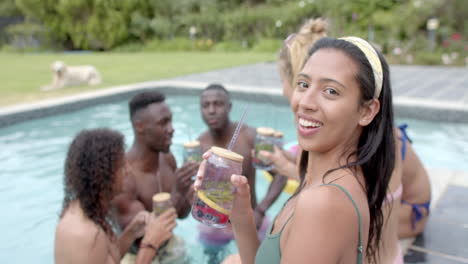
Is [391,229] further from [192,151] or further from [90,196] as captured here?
[90,196]

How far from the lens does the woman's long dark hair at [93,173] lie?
91.6 inches

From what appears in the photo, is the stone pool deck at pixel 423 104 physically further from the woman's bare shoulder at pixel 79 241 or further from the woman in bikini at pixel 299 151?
the woman's bare shoulder at pixel 79 241

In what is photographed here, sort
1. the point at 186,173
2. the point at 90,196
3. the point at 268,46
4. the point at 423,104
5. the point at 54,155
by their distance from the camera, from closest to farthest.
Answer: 1. the point at 90,196
2. the point at 186,173
3. the point at 54,155
4. the point at 423,104
5. the point at 268,46

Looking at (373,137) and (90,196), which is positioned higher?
(373,137)

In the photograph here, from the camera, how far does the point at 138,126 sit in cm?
337

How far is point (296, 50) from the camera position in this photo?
9.17 feet

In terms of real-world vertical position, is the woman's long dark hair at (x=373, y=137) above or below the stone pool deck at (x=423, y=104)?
above

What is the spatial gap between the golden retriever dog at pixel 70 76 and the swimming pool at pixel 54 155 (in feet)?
8.41

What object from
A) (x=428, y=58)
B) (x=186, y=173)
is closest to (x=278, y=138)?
(x=186, y=173)

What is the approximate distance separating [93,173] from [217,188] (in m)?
1.01

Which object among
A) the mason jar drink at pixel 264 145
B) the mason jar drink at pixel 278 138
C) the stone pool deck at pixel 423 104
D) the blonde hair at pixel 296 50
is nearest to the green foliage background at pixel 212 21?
the stone pool deck at pixel 423 104

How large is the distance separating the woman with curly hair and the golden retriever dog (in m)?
10.4

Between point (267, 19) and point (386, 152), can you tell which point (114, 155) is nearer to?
point (386, 152)

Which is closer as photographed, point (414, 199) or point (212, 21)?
point (414, 199)
